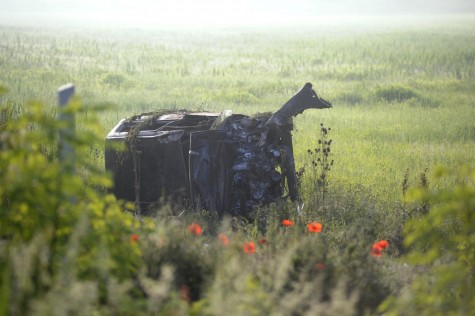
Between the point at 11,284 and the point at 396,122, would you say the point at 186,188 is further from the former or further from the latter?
the point at 396,122

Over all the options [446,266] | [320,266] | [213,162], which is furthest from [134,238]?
[213,162]

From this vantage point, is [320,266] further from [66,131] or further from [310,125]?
[310,125]

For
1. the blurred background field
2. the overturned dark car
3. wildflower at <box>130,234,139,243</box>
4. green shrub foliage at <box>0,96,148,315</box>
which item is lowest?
the blurred background field

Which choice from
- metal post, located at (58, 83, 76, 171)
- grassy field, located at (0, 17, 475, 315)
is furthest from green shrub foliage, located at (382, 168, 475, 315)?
metal post, located at (58, 83, 76, 171)

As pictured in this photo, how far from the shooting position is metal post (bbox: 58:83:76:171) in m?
4.42

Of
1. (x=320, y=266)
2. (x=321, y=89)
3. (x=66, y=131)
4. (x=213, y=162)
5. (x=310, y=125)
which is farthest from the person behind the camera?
(x=321, y=89)

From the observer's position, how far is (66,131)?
4.55 meters

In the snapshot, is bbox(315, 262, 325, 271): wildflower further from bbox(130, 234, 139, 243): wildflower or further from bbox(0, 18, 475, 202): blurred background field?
bbox(0, 18, 475, 202): blurred background field

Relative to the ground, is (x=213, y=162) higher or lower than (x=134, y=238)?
lower

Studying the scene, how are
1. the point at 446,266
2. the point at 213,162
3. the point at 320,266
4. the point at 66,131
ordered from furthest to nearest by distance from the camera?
the point at 213,162 < the point at 320,266 < the point at 446,266 < the point at 66,131

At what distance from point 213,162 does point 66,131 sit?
4581 mm

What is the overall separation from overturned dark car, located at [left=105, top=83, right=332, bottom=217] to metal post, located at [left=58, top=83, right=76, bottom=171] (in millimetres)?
3696

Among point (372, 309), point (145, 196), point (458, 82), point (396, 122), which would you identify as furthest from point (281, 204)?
point (458, 82)

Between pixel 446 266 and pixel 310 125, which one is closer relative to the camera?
pixel 446 266
